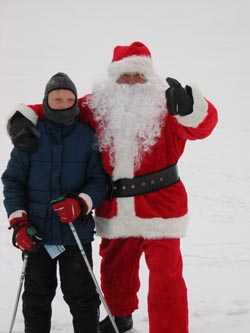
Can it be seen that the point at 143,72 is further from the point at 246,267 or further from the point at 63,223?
the point at 246,267

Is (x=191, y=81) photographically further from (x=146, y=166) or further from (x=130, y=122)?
(x=146, y=166)

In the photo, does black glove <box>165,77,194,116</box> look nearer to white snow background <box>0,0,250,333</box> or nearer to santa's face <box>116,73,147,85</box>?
santa's face <box>116,73,147,85</box>

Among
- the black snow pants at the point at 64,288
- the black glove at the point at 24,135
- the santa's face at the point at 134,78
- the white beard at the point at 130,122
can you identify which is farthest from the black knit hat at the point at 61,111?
the black snow pants at the point at 64,288

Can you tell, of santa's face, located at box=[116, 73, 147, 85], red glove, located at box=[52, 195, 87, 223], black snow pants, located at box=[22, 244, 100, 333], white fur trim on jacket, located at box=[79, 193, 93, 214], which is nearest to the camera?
red glove, located at box=[52, 195, 87, 223]

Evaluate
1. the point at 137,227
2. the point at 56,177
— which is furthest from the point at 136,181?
the point at 56,177

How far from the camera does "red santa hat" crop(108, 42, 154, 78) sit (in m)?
2.61

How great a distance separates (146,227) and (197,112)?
0.72 m

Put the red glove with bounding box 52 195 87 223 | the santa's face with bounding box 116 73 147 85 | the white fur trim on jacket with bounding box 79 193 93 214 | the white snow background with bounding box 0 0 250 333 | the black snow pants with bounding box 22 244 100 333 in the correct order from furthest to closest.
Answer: the white snow background with bounding box 0 0 250 333 → the santa's face with bounding box 116 73 147 85 → the black snow pants with bounding box 22 244 100 333 → the white fur trim on jacket with bounding box 79 193 93 214 → the red glove with bounding box 52 195 87 223

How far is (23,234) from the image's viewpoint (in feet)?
7.68

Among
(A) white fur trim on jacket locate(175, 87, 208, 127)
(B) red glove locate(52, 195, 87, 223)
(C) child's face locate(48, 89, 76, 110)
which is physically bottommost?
(B) red glove locate(52, 195, 87, 223)

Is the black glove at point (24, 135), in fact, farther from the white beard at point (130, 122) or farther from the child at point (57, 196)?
the white beard at point (130, 122)

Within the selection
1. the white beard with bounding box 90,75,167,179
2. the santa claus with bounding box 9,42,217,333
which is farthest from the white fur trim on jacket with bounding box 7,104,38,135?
the white beard with bounding box 90,75,167,179

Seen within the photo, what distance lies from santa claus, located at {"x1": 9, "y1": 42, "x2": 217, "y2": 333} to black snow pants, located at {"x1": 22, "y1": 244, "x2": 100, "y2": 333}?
30 cm

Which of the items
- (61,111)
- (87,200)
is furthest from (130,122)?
(87,200)
